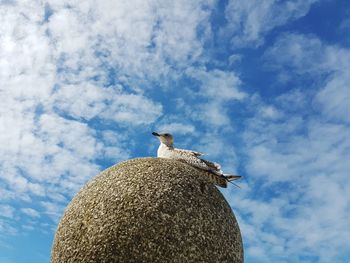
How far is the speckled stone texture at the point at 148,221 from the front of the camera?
22.2 ft

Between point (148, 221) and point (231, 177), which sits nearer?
point (148, 221)

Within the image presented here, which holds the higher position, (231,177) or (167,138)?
(167,138)

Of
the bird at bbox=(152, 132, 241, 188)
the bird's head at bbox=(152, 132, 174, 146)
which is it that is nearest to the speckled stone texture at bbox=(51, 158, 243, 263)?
the bird at bbox=(152, 132, 241, 188)

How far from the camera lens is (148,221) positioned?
269 inches

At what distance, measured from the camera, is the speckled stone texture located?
6762 millimetres

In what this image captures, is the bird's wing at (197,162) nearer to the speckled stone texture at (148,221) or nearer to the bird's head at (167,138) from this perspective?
the bird's head at (167,138)

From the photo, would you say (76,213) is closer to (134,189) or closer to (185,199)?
(134,189)

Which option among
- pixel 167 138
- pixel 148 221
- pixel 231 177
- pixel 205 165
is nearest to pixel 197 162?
pixel 205 165

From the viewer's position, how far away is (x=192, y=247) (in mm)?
6844

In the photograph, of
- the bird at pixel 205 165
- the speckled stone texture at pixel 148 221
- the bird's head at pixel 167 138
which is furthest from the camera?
the bird's head at pixel 167 138

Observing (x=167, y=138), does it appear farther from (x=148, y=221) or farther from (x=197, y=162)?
(x=148, y=221)

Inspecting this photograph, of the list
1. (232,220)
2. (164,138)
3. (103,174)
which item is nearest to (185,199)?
(232,220)

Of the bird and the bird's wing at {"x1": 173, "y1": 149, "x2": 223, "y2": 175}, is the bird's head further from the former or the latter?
the bird's wing at {"x1": 173, "y1": 149, "x2": 223, "y2": 175}

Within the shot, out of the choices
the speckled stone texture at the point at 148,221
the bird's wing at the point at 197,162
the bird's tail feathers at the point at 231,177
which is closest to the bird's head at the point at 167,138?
the bird's wing at the point at 197,162
